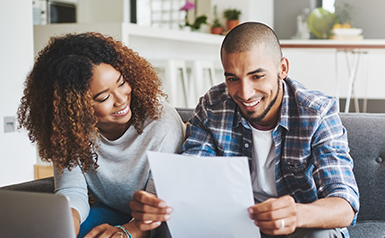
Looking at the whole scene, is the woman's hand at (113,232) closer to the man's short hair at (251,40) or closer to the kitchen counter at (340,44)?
the man's short hair at (251,40)

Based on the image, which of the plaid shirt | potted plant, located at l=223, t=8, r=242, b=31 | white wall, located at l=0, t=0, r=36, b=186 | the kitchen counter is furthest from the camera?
potted plant, located at l=223, t=8, r=242, b=31

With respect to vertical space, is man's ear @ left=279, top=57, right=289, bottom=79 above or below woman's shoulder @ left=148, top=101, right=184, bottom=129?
above

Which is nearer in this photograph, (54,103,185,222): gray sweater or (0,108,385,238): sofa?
(54,103,185,222): gray sweater

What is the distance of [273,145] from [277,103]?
14 centimetres

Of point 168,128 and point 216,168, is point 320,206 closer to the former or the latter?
point 216,168

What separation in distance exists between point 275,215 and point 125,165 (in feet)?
2.08

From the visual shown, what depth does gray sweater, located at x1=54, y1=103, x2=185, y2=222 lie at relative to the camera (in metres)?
1.46

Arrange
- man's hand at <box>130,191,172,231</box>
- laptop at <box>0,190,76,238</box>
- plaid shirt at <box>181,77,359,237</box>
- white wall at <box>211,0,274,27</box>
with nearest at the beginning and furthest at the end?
laptop at <box>0,190,76,238</box>
man's hand at <box>130,191,172,231</box>
plaid shirt at <box>181,77,359,237</box>
white wall at <box>211,0,274,27</box>


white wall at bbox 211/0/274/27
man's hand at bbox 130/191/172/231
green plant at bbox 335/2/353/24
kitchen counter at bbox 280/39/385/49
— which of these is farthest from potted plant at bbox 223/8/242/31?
man's hand at bbox 130/191/172/231

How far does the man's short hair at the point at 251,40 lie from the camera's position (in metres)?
1.30

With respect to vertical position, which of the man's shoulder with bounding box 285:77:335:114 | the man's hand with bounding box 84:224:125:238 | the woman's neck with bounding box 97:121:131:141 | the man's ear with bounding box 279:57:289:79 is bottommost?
the man's hand with bounding box 84:224:125:238

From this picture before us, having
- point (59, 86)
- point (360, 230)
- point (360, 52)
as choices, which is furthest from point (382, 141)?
point (360, 52)

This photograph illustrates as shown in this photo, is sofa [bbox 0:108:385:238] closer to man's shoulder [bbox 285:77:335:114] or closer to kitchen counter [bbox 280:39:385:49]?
man's shoulder [bbox 285:77:335:114]

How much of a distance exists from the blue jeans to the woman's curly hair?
0.18m
